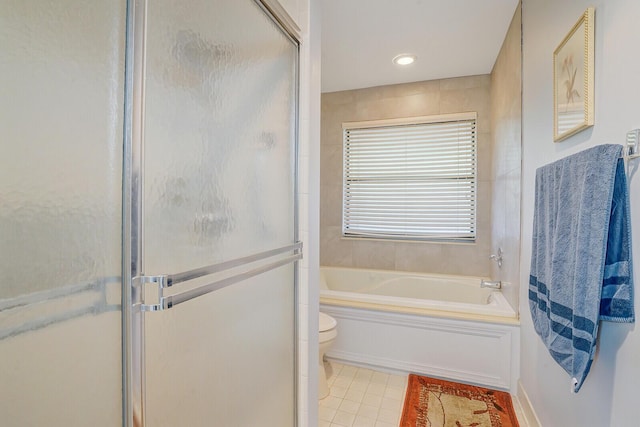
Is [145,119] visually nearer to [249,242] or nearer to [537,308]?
[249,242]

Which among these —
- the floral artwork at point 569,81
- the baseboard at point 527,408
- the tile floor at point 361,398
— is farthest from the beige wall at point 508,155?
the tile floor at point 361,398

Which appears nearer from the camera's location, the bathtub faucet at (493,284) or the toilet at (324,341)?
the toilet at (324,341)

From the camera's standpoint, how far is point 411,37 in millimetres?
2445

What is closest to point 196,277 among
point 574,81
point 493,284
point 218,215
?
point 218,215

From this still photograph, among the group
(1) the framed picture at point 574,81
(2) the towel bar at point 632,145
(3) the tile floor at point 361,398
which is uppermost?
(1) the framed picture at point 574,81

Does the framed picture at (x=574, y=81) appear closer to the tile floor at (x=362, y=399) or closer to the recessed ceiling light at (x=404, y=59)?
the recessed ceiling light at (x=404, y=59)

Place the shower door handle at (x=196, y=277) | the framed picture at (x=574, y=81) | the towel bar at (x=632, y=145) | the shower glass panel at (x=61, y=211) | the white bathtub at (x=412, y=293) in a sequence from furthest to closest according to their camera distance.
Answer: the white bathtub at (x=412, y=293)
the framed picture at (x=574, y=81)
the towel bar at (x=632, y=145)
the shower door handle at (x=196, y=277)
the shower glass panel at (x=61, y=211)

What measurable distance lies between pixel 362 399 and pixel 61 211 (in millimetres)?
2072

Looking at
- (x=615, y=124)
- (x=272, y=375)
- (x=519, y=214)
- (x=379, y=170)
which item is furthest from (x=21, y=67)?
(x=379, y=170)

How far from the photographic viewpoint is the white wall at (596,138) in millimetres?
905

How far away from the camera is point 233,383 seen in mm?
1029

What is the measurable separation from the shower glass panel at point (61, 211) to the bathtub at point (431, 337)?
198 cm

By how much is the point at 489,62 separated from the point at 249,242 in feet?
9.32

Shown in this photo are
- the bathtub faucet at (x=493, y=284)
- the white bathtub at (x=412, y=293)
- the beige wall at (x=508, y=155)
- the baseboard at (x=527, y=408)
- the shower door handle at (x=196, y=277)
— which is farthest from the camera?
the bathtub faucet at (x=493, y=284)
